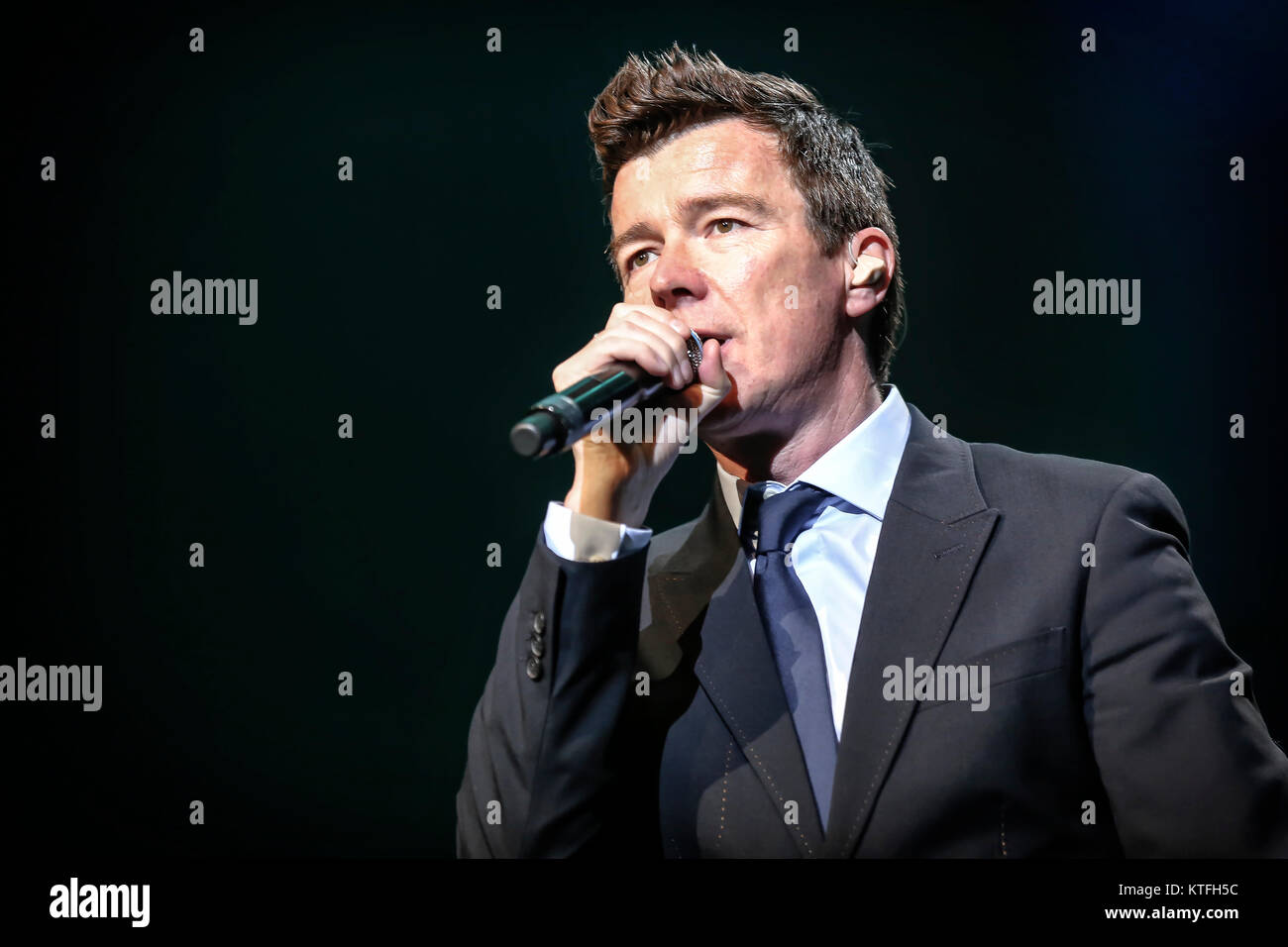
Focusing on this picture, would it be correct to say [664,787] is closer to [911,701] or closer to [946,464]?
[911,701]

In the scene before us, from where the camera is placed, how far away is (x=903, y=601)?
67.3 inches

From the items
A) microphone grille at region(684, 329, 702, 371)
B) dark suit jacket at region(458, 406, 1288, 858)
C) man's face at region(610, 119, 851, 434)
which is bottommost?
dark suit jacket at region(458, 406, 1288, 858)

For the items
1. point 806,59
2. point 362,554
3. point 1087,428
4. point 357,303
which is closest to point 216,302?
point 357,303

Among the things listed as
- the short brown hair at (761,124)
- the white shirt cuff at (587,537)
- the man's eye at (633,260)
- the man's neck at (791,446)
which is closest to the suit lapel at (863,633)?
the man's neck at (791,446)

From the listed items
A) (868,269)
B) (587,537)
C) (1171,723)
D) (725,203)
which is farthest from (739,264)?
(1171,723)

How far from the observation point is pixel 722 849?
169cm

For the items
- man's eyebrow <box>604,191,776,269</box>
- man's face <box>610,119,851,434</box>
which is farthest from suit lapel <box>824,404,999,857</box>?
man's eyebrow <box>604,191,776,269</box>

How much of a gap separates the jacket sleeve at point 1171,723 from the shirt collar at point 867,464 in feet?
1.13

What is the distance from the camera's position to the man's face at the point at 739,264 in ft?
6.16

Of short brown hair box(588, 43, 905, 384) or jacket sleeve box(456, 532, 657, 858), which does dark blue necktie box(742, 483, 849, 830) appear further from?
short brown hair box(588, 43, 905, 384)

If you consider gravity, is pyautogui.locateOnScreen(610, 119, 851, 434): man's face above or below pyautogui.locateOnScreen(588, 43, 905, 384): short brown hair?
below

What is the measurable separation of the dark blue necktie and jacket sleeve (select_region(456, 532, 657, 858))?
0.79 feet

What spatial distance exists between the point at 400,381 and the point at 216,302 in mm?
392

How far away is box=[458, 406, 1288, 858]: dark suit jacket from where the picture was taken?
1.61 metres
